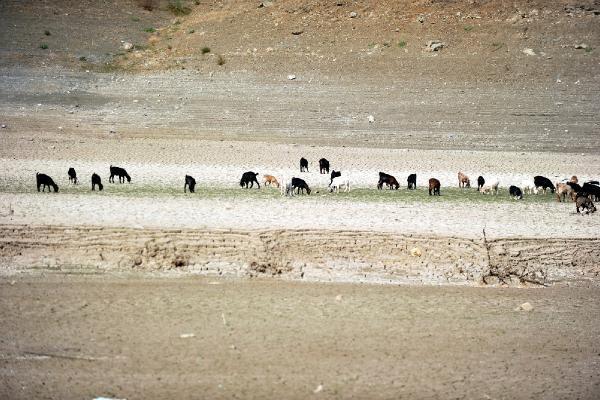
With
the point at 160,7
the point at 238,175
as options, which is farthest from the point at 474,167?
the point at 160,7

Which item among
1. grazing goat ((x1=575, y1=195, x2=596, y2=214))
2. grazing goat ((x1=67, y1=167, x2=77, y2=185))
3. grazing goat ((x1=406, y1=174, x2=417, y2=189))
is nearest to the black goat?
grazing goat ((x1=406, y1=174, x2=417, y2=189))

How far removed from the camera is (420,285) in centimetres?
1513

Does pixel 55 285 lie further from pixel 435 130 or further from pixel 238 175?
pixel 435 130

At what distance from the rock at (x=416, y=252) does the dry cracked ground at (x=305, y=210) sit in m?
0.06

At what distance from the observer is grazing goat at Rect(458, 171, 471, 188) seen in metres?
21.0

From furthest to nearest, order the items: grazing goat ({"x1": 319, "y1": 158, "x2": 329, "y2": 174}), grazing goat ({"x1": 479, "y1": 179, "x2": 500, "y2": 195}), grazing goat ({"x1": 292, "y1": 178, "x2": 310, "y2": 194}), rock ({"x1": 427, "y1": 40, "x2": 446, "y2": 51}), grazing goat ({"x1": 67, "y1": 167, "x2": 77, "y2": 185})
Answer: rock ({"x1": 427, "y1": 40, "x2": 446, "y2": 51}) < grazing goat ({"x1": 319, "y1": 158, "x2": 329, "y2": 174}) < grazing goat ({"x1": 479, "y1": 179, "x2": 500, "y2": 195}) < grazing goat ({"x1": 67, "y1": 167, "x2": 77, "y2": 185}) < grazing goat ({"x1": 292, "y1": 178, "x2": 310, "y2": 194})

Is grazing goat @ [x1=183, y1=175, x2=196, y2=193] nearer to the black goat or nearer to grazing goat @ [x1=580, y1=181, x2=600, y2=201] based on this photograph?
the black goat

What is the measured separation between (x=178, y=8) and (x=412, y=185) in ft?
77.5

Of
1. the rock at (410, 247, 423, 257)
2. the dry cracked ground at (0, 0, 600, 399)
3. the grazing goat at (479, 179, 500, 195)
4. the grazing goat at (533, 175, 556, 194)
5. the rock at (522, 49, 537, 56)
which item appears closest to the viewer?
the dry cracked ground at (0, 0, 600, 399)

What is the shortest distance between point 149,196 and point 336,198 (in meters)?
3.75

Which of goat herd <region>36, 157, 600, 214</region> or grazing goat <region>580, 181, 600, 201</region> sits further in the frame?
grazing goat <region>580, 181, 600, 201</region>

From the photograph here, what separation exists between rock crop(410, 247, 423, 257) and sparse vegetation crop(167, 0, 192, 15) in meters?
27.1

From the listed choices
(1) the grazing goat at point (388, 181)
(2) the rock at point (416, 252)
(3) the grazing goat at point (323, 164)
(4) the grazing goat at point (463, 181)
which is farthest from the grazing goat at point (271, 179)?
(2) the rock at point (416, 252)

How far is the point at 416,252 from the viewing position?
16.2m
